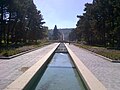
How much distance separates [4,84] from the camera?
10.5 m

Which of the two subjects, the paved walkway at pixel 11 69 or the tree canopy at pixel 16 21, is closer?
the paved walkway at pixel 11 69

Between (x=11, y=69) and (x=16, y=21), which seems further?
(x=16, y=21)

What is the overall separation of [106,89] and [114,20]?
135ft

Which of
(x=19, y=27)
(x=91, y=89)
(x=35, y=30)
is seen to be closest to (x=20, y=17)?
(x=19, y=27)

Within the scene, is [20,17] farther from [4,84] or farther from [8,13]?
[4,84]

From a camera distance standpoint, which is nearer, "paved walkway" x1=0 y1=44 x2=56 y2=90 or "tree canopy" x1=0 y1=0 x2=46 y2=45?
"paved walkway" x1=0 y1=44 x2=56 y2=90

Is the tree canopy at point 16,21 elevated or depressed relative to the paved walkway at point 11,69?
elevated

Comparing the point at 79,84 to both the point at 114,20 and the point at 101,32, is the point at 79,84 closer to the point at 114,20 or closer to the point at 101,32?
the point at 114,20

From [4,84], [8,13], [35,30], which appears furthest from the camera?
[35,30]

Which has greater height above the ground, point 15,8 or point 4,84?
point 15,8

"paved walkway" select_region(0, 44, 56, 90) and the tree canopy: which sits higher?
the tree canopy

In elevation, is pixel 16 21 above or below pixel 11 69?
above

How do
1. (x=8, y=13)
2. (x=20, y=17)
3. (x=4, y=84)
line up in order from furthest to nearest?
1. (x=20, y=17)
2. (x=8, y=13)
3. (x=4, y=84)

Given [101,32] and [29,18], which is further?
[29,18]
